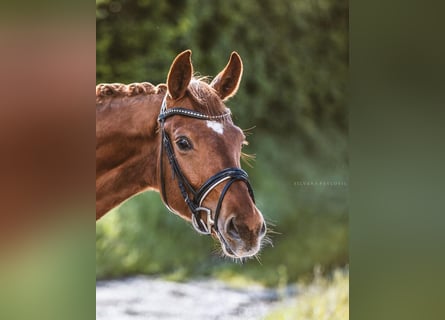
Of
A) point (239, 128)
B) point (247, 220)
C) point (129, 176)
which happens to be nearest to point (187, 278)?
point (247, 220)

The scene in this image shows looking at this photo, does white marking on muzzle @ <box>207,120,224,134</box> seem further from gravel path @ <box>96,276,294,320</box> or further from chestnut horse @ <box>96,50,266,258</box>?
gravel path @ <box>96,276,294,320</box>

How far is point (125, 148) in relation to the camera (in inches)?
108

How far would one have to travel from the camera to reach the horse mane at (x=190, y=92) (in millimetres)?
2719

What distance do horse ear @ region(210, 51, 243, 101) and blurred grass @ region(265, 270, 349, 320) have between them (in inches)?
49.9

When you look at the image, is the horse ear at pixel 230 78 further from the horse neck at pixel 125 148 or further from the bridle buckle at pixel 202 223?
the bridle buckle at pixel 202 223

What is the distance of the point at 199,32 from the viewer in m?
2.87

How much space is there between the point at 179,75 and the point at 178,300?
1.27m

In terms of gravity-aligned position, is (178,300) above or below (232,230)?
below

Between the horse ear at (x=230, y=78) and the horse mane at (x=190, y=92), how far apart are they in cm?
5

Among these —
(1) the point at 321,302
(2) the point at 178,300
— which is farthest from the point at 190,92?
(1) the point at 321,302

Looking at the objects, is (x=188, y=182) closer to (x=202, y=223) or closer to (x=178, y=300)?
(x=202, y=223)
